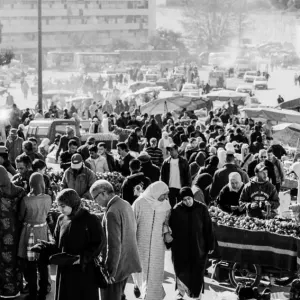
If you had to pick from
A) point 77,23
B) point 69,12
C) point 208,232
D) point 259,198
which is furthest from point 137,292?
point 77,23

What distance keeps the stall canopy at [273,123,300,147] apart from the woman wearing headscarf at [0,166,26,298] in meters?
13.1

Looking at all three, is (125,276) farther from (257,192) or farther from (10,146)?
(10,146)

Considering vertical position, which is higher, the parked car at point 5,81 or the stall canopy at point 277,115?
the stall canopy at point 277,115

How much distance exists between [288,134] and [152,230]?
13059 mm

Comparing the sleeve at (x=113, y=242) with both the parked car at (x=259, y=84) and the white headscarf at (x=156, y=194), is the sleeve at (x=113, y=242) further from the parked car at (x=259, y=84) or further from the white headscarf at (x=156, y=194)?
the parked car at (x=259, y=84)

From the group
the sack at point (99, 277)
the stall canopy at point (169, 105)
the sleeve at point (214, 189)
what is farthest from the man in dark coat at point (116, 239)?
the stall canopy at point (169, 105)

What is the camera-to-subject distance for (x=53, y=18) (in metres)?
127

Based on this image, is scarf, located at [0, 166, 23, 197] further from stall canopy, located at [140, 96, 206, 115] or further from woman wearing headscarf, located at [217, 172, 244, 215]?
stall canopy, located at [140, 96, 206, 115]

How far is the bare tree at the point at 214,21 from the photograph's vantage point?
13462 cm

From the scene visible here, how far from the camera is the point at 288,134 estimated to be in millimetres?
23109

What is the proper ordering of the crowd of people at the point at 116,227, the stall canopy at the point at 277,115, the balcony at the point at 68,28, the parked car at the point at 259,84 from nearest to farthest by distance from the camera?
1. the crowd of people at the point at 116,227
2. the stall canopy at the point at 277,115
3. the parked car at the point at 259,84
4. the balcony at the point at 68,28

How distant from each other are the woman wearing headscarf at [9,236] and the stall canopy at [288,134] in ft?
42.8

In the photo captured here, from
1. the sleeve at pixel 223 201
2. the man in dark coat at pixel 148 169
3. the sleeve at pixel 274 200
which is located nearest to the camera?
the sleeve at pixel 274 200

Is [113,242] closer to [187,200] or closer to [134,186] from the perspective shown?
[187,200]
